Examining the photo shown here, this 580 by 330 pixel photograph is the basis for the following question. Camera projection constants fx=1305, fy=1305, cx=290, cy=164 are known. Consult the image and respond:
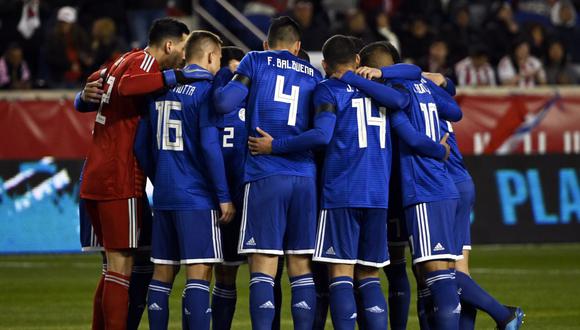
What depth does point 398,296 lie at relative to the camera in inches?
406

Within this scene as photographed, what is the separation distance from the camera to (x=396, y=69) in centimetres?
975

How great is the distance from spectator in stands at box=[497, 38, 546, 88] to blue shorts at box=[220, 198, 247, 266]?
43.9 ft

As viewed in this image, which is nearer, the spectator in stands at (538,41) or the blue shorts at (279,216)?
the blue shorts at (279,216)

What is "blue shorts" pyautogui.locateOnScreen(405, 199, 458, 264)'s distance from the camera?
30.9ft

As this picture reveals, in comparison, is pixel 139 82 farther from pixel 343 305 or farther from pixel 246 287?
pixel 246 287

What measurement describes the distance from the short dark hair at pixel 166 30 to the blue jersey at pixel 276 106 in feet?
2.31

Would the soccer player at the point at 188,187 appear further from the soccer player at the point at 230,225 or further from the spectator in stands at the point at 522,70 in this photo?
the spectator in stands at the point at 522,70

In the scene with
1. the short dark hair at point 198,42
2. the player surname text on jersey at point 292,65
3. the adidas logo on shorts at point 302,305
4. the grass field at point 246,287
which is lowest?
the grass field at point 246,287

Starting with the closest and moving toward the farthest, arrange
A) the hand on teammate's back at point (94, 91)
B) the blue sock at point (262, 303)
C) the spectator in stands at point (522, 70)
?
the blue sock at point (262, 303)
the hand on teammate's back at point (94, 91)
the spectator in stands at point (522, 70)

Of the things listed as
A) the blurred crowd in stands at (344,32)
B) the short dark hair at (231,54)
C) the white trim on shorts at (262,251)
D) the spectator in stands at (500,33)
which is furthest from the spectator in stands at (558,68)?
the white trim on shorts at (262,251)

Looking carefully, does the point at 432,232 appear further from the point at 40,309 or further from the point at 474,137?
the point at 474,137

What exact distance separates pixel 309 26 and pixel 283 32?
41.9ft

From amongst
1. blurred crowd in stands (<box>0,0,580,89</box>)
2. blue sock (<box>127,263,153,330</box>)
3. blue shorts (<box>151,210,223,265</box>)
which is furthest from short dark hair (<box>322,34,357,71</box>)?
blurred crowd in stands (<box>0,0,580,89</box>)

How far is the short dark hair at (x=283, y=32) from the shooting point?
9672 mm
